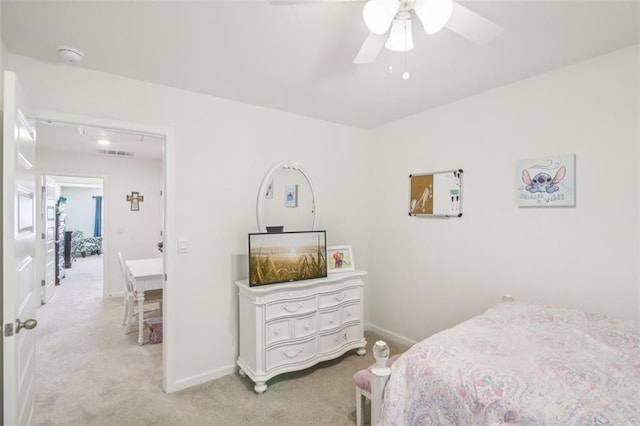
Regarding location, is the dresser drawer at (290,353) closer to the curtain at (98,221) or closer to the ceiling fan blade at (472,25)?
the ceiling fan blade at (472,25)

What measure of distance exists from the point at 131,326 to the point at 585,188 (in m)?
4.59

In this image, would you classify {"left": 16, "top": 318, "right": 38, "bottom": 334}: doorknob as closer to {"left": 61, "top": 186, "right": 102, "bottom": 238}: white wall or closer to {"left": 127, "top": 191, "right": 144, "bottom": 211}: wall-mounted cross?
{"left": 127, "top": 191, "right": 144, "bottom": 211}: wall-mounted cross

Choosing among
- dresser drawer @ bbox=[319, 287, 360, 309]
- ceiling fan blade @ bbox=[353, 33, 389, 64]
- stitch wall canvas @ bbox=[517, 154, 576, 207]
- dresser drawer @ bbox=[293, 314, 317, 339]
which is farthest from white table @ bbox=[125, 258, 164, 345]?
stitch wall canvas @ bbox=[517, 154, 576, 207]

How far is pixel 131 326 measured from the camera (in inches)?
146

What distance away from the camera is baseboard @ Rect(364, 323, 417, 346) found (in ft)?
10.5

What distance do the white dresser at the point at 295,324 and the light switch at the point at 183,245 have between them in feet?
1.68

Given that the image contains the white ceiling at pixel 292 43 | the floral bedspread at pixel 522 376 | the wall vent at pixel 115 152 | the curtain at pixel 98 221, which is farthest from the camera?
the curtain at pixel 98 221

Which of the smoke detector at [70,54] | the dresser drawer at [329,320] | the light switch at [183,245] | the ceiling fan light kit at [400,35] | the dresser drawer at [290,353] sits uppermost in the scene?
the smoke detector at [70,54]

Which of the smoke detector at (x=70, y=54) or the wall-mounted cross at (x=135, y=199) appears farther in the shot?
the wall-mounted cross at (x=135, y=199)

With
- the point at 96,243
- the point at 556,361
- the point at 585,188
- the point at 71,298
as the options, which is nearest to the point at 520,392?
the point at 556,361

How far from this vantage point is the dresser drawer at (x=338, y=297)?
2746 millimetres

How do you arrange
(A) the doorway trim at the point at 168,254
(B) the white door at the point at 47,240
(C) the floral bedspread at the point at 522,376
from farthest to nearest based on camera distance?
(B) the white door at the point at 47,240
(A) the doorway trim at the point at 168,254
(C) the floral bedspread at the point at 522,376

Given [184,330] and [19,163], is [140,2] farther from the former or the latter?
[184,330]

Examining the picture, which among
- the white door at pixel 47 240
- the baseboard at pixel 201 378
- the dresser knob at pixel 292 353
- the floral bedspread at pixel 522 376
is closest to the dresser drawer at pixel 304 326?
the dresser knob at pixel 292 353
